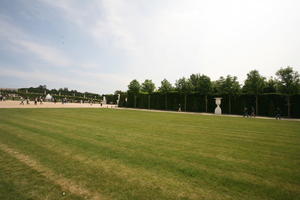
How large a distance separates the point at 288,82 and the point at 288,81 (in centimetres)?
15

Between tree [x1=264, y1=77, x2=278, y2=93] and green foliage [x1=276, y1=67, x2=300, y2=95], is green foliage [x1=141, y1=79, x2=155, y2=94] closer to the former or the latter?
tree [x1=264, y1=77, x2=278, y2=93]

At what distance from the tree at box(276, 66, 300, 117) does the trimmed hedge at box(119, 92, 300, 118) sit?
1056 millimetres

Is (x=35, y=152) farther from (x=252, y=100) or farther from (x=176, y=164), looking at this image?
(x=252, y=100)

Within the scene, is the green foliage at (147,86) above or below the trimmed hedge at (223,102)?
above

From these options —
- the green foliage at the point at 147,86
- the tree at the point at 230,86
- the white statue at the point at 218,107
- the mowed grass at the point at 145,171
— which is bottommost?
the mowed grass at the point at 145,171

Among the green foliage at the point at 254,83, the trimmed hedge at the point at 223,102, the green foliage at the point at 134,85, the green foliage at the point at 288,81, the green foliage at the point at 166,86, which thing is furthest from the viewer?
the green foliage at the point at 134,85

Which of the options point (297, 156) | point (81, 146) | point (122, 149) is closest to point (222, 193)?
point (122, 149)

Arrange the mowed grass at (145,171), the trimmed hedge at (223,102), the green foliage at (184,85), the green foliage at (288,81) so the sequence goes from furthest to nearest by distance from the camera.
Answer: the green foliage at (184,85)
the trimmed hedge at (223,102)
the green foliage at (288,81)
the mowed grass at (145,171)

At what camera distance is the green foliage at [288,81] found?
70.7 ft

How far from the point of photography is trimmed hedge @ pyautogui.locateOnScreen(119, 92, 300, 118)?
78.4 feet

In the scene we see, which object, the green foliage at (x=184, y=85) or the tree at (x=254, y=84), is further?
the green foliage at (x=184, y=85)

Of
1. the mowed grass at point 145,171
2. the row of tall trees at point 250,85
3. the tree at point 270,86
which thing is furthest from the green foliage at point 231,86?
the mowed grass at point 145,171

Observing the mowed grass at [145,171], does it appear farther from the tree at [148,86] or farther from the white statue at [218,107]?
the tree at [148,86]

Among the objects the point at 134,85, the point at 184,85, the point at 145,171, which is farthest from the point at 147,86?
the point at 145,171
